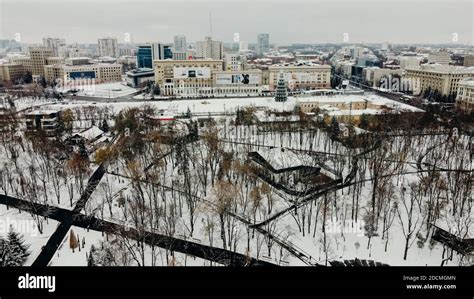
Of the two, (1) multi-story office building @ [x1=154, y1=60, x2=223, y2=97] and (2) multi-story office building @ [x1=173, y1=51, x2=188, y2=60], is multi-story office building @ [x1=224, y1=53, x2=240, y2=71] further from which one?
(1) multi-story office building @ [x1=154, y1=60, x2=223, y2=97]

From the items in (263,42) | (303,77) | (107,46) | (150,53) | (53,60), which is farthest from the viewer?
(263,42)

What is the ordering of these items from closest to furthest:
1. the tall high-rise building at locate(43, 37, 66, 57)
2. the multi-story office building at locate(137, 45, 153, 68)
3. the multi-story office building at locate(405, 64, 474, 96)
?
the multi-story office building at locate(405, 64, 474, 96)
the multi-story office building at locate(137, 45, 153, 68)
the tall high-rise building at locate(43, 37, 66, 57)

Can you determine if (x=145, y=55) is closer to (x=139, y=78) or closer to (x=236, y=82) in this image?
(x=139, y=78)

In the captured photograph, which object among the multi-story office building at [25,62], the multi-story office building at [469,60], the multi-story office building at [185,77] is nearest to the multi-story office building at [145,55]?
the multi-story office building at [185,77]

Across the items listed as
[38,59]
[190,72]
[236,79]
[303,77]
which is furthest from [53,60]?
[303,77]

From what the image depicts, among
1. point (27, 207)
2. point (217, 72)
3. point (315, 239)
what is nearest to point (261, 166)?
point (315, 239)

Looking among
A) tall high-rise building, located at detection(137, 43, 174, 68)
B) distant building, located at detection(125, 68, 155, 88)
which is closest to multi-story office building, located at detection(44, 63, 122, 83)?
distant building, located at detection(125, 68, 155, 88)

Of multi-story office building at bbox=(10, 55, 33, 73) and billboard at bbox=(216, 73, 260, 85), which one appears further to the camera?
multi-story office building at bbox=(10, 55, 33, 73)
